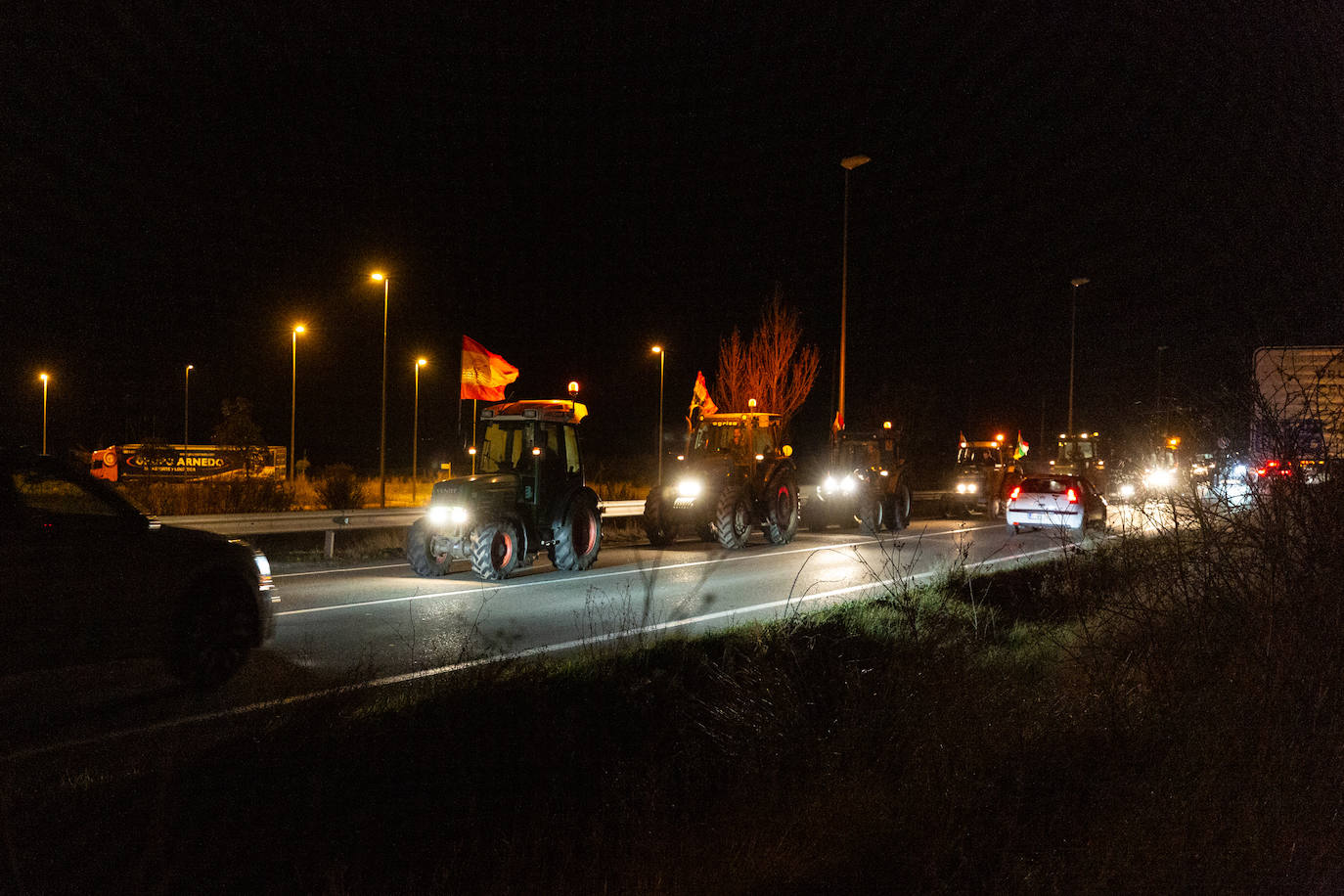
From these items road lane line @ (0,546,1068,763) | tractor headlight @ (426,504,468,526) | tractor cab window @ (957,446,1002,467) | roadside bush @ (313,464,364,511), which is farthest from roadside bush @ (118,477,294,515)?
tractor cab window @ (957,446,1002,467)

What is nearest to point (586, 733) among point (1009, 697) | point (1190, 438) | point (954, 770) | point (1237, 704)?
point (954, 770)

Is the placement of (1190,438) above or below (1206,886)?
above

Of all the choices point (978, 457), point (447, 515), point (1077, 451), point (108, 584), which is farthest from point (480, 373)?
point (108, 584)

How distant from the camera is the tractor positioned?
23.9 m

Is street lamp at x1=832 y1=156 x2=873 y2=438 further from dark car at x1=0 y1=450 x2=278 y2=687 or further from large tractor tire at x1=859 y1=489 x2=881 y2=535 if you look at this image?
dark car at x1=0 y1=450 x2=278 y2=687

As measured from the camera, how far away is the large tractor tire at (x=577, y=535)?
1517 cm

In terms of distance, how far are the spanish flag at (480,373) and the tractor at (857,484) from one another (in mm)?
8879

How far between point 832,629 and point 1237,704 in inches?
151

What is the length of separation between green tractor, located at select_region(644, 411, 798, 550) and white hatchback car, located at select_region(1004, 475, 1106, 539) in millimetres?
5898

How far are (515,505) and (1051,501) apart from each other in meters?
13.8

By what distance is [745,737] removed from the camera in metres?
6.12

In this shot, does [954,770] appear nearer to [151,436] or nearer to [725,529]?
[725,529]

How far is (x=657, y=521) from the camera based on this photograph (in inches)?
765

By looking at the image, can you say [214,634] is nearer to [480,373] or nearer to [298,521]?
[298,521]
